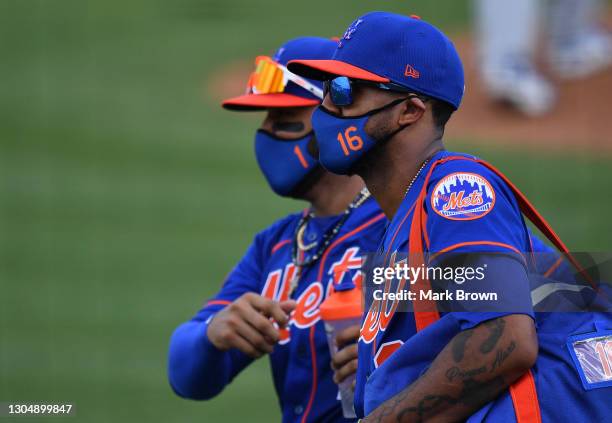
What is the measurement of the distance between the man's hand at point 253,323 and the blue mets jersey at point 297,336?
151mm

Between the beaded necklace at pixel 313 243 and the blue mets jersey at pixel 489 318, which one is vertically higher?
the beaded necklace at pixel 313 243

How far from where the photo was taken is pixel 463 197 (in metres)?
2.23

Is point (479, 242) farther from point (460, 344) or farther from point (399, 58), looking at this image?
point (399, 58)

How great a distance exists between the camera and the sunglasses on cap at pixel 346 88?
251 centimetres

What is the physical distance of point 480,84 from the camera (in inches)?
687

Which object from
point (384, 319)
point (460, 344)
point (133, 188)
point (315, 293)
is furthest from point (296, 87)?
point (133, 188)

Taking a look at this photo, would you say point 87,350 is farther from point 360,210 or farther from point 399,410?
point 399,410

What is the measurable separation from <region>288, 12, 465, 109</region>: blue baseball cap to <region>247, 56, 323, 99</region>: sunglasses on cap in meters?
0.80

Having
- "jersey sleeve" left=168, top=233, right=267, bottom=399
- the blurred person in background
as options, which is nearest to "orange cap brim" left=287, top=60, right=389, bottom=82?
"jersey sleeve" left=168, top=233, right=267, bottom=399

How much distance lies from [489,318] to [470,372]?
0.41ft

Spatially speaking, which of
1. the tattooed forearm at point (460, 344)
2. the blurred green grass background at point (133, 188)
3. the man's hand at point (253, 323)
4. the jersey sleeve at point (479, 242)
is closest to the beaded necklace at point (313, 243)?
the man's hand at point (253, 323)

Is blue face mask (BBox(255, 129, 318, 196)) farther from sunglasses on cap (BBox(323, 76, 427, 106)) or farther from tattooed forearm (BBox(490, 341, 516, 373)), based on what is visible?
tattooed forearm (BBox(490, 341, 516, 373))

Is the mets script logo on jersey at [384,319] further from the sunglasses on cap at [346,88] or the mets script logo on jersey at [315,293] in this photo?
the mets script logo on jersey at [315,293]

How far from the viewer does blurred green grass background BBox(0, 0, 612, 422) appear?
8602 mm
